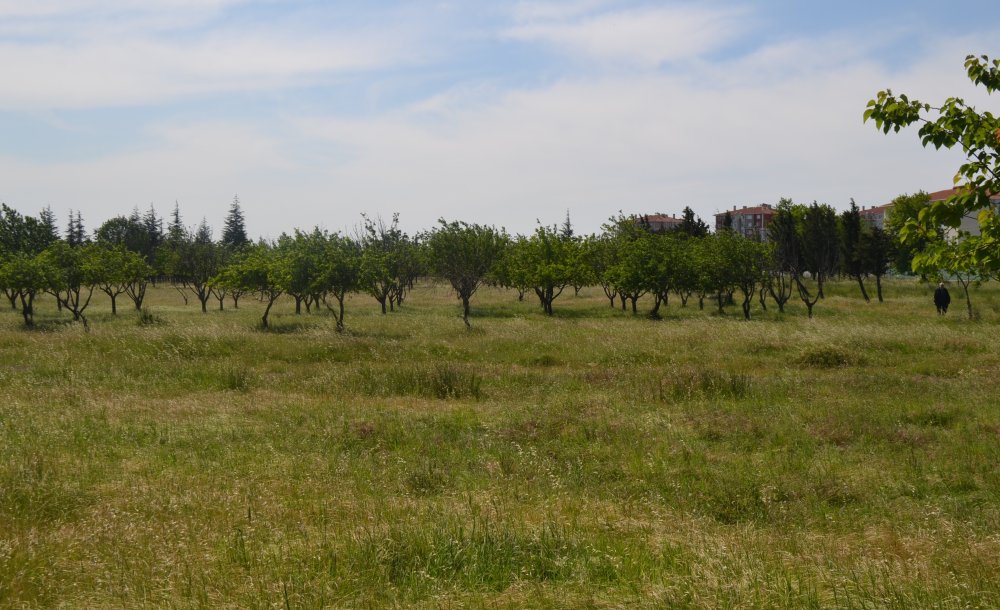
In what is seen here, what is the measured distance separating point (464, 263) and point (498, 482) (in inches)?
1343

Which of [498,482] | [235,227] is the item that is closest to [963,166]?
[498,482]

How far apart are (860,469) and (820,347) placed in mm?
13372

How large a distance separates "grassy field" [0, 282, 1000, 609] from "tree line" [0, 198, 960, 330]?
1684cm

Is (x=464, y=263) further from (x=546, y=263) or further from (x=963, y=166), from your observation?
(x=963, y=166)

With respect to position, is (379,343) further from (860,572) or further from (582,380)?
(860,572)

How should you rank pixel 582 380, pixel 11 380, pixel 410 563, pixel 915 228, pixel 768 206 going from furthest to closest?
pixel 768 206 → pixel 582 380 → pixel 11 380 → pixel 915 228 → pixel 410 563

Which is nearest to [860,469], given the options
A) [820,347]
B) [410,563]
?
[410,563]

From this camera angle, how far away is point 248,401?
15180mm

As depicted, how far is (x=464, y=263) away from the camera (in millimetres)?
42750

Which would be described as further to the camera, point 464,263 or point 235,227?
point 235,227

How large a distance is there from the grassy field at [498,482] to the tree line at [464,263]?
16.8m

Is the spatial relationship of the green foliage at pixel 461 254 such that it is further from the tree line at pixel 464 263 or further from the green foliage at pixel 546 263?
the green foliage at pixel 546 263

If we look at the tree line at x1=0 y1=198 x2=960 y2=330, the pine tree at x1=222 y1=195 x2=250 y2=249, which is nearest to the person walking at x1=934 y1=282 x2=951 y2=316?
the tree line at x1=0 y1=198 x2=960 y2=330

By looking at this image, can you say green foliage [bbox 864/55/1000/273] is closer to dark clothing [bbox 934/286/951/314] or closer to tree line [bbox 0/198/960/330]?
tree line [bbox 0/198/960/330]
